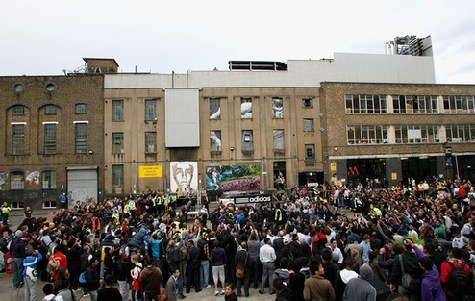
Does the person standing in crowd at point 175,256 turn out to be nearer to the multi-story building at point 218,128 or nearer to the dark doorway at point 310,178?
the multi-story building at point 218,128

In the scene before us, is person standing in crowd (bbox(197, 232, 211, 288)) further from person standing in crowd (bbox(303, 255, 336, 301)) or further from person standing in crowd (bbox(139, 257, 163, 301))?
person standing in crowd (bbox(303, 255, 336, 301))

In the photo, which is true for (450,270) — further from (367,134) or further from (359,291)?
(367,134)

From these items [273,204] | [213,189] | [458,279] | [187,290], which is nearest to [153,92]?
[213,189]

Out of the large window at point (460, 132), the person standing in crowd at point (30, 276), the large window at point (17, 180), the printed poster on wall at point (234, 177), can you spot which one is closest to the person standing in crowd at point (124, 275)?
the person standing in crowd at point (30, 276)

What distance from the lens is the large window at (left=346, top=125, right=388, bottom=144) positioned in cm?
3753

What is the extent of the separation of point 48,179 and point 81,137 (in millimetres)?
4890

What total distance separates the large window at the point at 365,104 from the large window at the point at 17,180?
107 ft

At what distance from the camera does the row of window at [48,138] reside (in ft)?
111

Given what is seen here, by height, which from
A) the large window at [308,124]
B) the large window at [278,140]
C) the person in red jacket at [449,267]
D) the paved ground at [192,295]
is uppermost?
the large window at [308,124]

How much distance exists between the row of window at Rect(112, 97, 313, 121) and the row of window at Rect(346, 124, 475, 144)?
590cm

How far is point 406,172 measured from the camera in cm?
3875

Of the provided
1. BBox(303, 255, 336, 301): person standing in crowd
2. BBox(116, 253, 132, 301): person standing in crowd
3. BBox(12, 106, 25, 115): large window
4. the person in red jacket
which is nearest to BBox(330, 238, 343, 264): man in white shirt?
the person in red jacket

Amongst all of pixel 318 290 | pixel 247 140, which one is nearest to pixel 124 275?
pixel 318 290

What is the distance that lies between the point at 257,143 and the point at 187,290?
1020 inches
